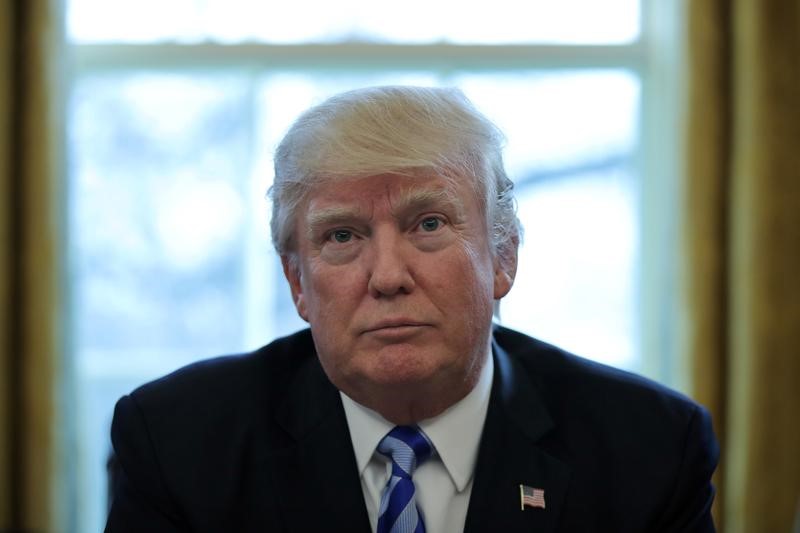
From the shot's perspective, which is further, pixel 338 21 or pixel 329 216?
pixel 338 21

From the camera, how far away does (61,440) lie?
372 centimetres

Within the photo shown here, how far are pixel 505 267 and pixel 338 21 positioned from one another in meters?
2.27

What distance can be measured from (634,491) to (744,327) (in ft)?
6.05

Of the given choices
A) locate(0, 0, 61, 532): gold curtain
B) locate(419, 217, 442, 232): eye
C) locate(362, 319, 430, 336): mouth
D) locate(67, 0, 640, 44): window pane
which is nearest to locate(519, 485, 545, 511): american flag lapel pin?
locate(362, 319, 430, 336): mouth

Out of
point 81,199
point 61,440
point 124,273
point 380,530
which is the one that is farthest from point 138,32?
point 380,530

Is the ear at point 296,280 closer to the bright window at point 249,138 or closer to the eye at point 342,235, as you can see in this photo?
the eye at point 342,235

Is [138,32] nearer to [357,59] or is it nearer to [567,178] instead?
[357,59]

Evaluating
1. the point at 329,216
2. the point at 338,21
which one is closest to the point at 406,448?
the point at 329,216

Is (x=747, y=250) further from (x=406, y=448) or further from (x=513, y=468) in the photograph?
(x=406, y=448)

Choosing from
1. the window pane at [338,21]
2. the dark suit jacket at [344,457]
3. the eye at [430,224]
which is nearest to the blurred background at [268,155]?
the window pane at [338,21]

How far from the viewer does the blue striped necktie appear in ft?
5.97

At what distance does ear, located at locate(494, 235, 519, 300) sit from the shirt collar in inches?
8.3

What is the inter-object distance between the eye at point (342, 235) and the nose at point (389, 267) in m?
0.05

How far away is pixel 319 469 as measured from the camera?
1918mm
